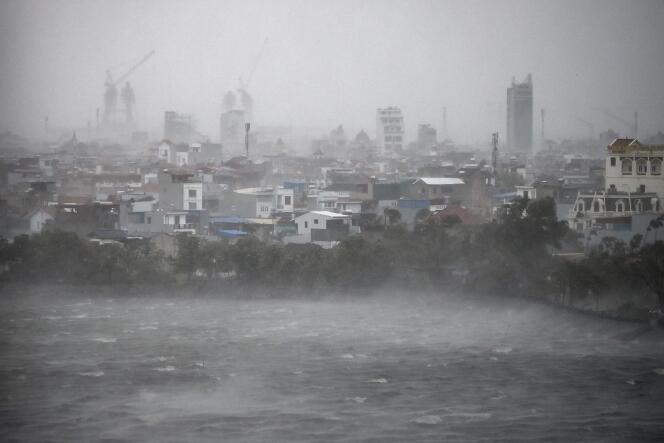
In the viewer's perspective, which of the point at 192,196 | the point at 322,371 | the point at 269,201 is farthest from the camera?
the point at 269,201

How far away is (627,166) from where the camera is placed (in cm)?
1205

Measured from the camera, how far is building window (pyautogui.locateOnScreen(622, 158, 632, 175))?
472 inches

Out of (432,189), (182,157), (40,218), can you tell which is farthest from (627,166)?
(182,157)

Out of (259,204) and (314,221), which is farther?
(259,204)

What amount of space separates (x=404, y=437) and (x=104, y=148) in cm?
1998

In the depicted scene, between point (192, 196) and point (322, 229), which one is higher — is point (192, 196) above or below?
above

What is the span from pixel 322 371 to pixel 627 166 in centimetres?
644

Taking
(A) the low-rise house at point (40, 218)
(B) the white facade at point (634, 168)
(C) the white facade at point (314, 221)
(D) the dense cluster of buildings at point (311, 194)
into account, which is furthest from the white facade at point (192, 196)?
(B) the white facade at point (634, 168)

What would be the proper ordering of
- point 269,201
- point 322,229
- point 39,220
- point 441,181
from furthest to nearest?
point 441,181 < point 269,201 < point 39,220 < point 322,229

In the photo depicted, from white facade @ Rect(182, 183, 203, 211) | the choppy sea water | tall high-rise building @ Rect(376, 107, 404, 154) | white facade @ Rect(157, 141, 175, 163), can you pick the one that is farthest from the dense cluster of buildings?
tall high-rise building @ Rect(376, 107, 404, 154)

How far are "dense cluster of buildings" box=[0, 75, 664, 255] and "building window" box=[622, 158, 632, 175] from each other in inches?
0.8

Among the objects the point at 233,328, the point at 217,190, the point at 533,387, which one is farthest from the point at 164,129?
the point at 533,387

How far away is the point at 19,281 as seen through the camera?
33.3 ft

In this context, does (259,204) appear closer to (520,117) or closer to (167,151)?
(167,151)
